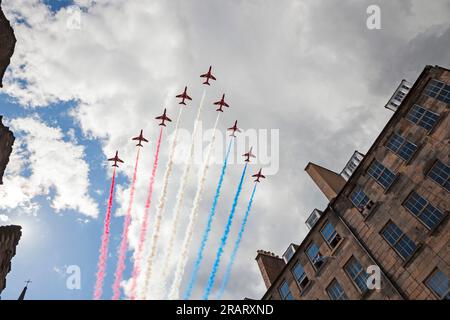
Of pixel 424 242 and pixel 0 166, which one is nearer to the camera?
pixel 424 242

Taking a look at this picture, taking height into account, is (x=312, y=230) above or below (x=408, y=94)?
below

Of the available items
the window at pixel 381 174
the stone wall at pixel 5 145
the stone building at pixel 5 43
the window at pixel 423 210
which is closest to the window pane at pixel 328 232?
the window at pixel 381 174

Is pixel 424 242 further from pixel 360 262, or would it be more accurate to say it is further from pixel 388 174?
pixel 388 174

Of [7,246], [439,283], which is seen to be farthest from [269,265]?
[7,246]

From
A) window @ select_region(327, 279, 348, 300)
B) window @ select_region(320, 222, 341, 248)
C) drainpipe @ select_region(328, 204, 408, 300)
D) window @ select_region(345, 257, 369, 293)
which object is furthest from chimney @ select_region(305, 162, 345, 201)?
window @ select_region(327, 279, 348, 300)

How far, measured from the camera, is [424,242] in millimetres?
21766

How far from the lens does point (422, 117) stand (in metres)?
26.9

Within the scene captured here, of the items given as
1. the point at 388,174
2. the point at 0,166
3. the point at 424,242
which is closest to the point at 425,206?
the point at 424,242

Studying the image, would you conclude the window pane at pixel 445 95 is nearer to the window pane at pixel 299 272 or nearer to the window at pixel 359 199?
the window at pixel 359 199

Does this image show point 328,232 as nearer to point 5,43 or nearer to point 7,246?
point 7,246

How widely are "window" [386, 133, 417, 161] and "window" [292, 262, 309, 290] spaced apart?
14.7 metres

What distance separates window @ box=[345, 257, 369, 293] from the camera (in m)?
24.2

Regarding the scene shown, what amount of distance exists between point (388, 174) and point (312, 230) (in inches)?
370

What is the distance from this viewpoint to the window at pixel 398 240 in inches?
894
